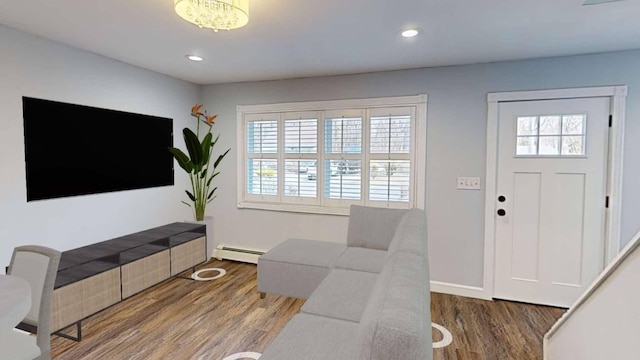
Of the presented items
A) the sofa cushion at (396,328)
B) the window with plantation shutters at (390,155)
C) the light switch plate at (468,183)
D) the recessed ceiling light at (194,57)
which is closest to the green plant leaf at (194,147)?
the recessed ceiling light at (194,57)

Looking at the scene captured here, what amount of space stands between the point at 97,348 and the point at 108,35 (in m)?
2.42

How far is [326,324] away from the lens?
1.79 metres

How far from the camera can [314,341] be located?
1.62m

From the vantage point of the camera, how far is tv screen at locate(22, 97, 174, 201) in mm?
2684

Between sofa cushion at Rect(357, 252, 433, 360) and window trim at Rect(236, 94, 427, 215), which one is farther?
window trim at Rect(236, 94, 427, 215)

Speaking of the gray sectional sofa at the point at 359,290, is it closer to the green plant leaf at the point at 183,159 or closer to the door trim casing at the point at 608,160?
the door trim casing at the point at 608,160

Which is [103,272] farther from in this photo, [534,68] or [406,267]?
[534,68]

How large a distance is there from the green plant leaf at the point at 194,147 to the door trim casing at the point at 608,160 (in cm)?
313

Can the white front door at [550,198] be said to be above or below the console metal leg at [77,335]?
above

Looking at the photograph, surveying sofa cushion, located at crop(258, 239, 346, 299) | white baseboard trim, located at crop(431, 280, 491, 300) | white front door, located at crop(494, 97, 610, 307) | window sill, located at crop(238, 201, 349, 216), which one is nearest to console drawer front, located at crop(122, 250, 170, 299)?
sofa cushion, located at crop(258, 239, 346, 299)

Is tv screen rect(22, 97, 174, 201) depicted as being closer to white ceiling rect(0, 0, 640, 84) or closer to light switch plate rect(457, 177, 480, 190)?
white ceiling rect(0, 0, 640, 84)

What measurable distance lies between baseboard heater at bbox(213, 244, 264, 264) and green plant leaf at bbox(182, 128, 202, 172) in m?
1.26

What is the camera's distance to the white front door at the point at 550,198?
9.87 ft

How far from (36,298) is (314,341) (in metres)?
1.50
